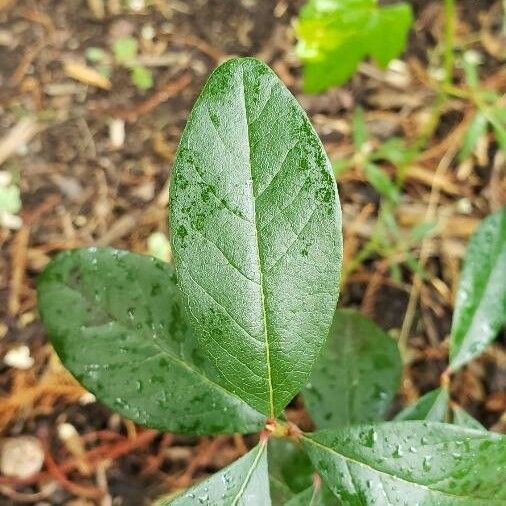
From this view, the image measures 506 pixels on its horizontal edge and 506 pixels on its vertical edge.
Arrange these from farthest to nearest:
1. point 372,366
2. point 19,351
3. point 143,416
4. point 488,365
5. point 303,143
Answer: point 488,365, point 19,351, point 372,366, point 143,416, point 303,143

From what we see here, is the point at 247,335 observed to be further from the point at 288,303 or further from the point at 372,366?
the point at 372,366

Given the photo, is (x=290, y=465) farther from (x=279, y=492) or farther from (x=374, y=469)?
(x=374, y=469)

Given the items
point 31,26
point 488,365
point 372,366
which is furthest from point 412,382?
point 31,26

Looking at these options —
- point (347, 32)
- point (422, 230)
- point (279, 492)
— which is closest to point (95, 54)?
point (347, 32)

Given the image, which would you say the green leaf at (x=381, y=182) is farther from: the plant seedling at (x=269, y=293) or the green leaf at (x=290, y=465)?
the plant seedling at (x=269, y=293)

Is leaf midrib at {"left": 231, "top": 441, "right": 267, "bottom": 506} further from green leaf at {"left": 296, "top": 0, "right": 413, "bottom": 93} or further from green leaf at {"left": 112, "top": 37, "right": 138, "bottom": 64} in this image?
green leaf at {"left": 112, "top": 37, "right": 138, "bottom": 64}
